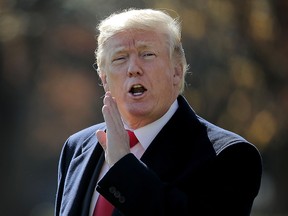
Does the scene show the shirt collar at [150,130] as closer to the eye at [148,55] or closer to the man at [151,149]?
the man at [151,149]

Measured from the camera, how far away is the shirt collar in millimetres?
3666

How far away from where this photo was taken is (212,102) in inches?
568

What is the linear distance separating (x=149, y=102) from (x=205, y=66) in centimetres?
1068

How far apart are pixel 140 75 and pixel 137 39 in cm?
17

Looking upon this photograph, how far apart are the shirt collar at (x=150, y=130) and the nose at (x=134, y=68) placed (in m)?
0.24

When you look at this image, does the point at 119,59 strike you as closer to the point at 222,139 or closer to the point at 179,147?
the point at 179,147

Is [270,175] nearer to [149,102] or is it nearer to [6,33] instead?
[6,33]

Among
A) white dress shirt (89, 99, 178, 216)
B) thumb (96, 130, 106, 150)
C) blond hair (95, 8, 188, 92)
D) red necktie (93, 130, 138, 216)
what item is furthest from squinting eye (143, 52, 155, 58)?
red necktie (93, 130, 138, 216)

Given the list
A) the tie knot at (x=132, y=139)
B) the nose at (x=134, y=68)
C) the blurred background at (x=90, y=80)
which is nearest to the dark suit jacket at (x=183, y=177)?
the tie knot at (x=132, y=139)

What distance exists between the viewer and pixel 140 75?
361cm

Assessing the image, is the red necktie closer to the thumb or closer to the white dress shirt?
the white dress shirt

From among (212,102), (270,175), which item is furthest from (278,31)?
(270,175)

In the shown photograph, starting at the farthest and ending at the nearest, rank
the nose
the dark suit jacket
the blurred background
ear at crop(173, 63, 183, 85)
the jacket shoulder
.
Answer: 1. the blurred background
2. ear at crop(173, 63, 183, 85)
3. the nose
4. the jacket shoulder
5. the dark suit jacket

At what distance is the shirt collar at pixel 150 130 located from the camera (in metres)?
3.67
